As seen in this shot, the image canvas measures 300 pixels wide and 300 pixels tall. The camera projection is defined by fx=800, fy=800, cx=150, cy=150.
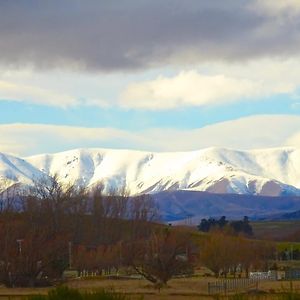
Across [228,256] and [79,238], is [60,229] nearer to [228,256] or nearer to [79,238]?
[79,238]

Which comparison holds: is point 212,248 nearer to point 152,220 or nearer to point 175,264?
point 175,264

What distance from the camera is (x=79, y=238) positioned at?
131125 millimetres

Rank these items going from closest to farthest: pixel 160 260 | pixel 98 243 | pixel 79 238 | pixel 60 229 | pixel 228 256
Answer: pixel 160 260 → pixel 228 256 → pixel 60 229 → pixel 79 238 → pixel 98 243

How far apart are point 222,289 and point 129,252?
34336 millimetres

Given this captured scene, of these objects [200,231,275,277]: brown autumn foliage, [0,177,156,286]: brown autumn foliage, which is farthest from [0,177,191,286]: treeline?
[200,231,275,277]: brown autumn foliage

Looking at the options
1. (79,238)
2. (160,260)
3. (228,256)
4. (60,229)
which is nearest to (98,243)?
(79,238)

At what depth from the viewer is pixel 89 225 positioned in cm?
13675

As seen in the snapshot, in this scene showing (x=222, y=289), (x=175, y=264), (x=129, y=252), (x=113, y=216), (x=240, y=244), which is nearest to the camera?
(x=222, y=289)

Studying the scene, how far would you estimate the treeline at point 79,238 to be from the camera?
276 ft

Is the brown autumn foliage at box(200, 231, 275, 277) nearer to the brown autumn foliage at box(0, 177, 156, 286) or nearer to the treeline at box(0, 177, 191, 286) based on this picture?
the treeline at box(0, 177, 191, 286)

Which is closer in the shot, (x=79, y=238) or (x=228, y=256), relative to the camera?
(x=228, y=256)

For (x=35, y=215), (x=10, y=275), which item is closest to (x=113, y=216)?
(x=35, y=215)

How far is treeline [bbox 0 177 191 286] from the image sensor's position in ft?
276

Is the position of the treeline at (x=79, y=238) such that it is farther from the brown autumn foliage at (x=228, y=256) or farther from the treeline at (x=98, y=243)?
the brown autumn foliage at (x=228, y=256)
